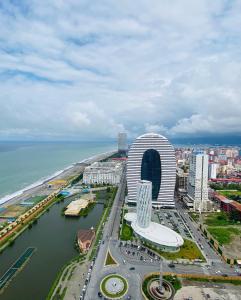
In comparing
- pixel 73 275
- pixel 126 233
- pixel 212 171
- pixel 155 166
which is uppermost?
pixel 155 166

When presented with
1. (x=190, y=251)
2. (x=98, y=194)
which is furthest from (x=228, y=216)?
(x=98, y=194)

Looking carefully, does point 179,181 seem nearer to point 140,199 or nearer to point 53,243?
point 140,199

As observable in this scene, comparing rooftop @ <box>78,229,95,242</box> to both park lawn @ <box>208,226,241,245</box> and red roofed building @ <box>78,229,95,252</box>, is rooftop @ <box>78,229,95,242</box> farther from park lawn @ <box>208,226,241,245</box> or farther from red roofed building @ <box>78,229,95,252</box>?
park lawn @ <box>208,226,241,245</box>

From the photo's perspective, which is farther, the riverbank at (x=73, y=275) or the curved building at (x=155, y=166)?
the curved building at (x=155, y=166)

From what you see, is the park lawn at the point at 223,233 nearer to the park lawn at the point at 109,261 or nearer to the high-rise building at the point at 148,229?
the high-rise building at the point at 148,229

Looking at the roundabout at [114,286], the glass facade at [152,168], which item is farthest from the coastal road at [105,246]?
the glass facade at [152,168]

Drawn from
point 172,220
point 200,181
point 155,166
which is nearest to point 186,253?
point 172,220

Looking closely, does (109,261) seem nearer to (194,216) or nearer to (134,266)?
(134,266)
